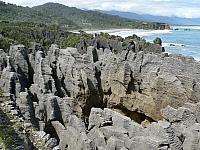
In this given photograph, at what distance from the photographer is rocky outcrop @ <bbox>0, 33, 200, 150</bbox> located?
12.1 m

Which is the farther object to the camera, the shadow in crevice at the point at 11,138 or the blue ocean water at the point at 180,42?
the blue ocean water at the point at 180,42

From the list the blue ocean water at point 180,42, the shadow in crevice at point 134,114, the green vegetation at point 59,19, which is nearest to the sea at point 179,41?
the blue ocean water at point 180,42

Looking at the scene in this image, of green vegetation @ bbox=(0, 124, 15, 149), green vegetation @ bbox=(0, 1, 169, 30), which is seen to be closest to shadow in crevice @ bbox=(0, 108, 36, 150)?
green vegetation @ bbox=(0, 124, 15, 149)

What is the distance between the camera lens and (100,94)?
17891 millimetres

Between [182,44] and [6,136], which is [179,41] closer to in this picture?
[182,44]

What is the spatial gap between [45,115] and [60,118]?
52cm

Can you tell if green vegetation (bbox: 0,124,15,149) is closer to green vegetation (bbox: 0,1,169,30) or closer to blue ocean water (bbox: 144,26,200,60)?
blue ocean water (bbox: 144,26,200,60)

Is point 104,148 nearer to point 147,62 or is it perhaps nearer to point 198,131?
point 198,131

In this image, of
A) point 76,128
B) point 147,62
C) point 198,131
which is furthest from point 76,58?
point 198,131

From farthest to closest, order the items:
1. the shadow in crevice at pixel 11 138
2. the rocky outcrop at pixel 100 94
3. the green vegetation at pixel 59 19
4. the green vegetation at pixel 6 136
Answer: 1. the green vegetation at pixel 59 19
2. the rocky outcrop at pixel 100 94
3. the shadow in crevice at pixel 11 138
4. the green vegetation at pixel 6 136

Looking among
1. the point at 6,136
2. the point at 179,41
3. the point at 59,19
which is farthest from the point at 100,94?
the point at 59,19

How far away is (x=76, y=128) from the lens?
1259cm

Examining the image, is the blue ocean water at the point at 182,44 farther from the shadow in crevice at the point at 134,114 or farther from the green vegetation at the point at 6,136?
the green vegetation at the point at 6,136

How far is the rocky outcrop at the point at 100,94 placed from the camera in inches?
476
